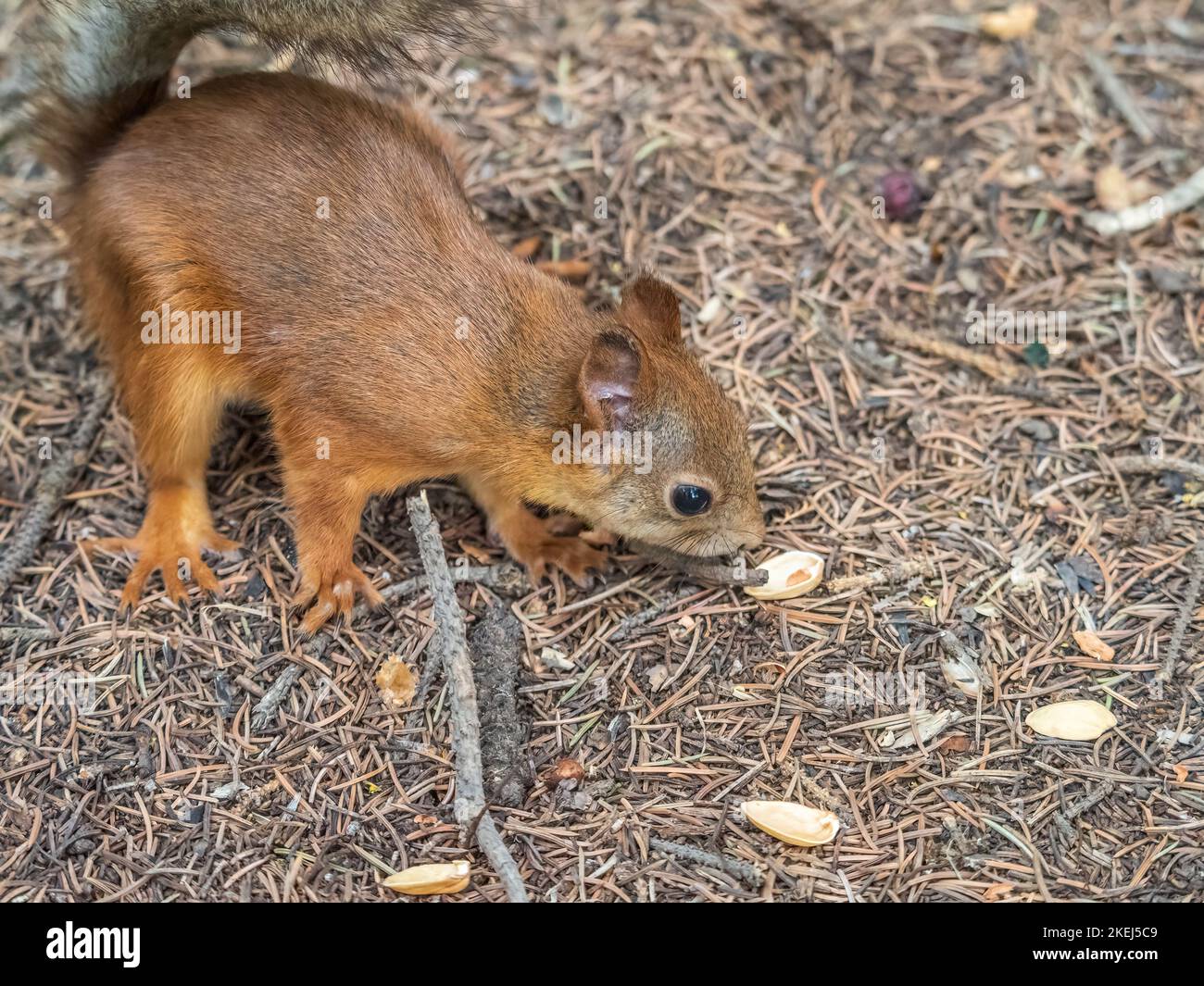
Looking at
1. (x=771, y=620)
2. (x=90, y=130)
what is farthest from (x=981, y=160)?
(x=90, y=130)

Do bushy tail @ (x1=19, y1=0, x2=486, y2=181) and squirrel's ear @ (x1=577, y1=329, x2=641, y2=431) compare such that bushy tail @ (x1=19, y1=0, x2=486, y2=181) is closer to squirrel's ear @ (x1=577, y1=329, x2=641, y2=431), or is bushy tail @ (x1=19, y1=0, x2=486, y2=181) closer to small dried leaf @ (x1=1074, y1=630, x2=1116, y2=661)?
squirrel's ear @ (x1=577, y1=329, x2=641, y2=431)

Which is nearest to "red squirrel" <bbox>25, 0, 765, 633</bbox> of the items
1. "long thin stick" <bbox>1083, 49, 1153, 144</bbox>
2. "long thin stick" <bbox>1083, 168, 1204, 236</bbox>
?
"long thin stick" <bbox>1083, 168, 1204, 236</bbox>

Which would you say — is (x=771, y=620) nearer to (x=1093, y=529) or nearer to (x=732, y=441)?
(x=732, y=441)

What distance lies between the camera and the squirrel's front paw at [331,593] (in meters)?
2.91

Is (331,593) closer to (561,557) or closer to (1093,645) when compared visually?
(561,557)

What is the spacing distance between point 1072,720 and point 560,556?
53.7 inches

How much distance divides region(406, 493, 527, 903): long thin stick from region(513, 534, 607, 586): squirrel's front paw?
308mm

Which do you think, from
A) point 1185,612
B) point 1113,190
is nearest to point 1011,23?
point 1113,190

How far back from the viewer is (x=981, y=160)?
3867mm

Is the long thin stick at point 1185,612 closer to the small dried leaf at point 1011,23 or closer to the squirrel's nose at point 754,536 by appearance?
the squirrel's nose at point 754,536

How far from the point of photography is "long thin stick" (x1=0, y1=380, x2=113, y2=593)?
3030 mm
